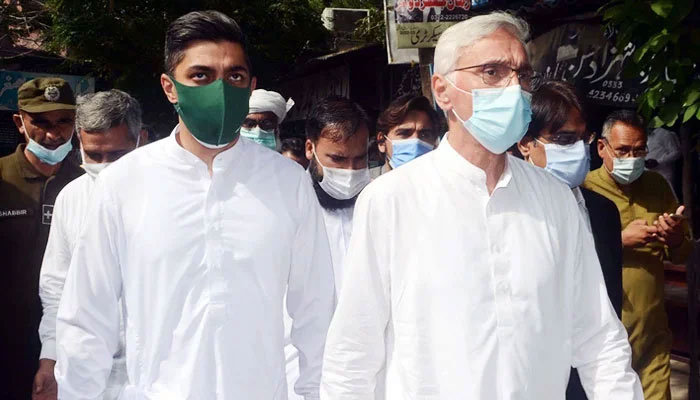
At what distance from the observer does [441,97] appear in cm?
266

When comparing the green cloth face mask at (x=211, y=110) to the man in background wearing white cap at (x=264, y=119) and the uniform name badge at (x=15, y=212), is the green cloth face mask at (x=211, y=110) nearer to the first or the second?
the uniform name badge at (x=15, y=212)

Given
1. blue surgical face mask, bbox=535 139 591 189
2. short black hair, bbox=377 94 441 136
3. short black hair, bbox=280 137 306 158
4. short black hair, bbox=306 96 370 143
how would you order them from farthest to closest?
short black hair, bbox=280 137 306 158, short black hair, bbox=377 94 441 136, short black hair, bbox=306 96 370 143, blue surgical face mask, bbox=535 139 591 189

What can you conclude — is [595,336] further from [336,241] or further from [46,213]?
[46,213]

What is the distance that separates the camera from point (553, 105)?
3855 mm

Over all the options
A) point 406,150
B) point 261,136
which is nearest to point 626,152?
point 406,150

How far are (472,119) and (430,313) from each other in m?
0.61

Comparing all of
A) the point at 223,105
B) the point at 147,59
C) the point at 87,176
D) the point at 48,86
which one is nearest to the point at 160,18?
the point at 147,59

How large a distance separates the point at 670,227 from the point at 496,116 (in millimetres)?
2349

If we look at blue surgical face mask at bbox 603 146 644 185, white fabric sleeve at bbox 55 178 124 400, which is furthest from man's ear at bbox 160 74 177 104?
blue surgical face mask at bbox 603 146 644 185

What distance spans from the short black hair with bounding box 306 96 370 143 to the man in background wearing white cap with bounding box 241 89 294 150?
2.46 ft

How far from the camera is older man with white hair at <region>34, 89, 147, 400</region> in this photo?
11.8 ft

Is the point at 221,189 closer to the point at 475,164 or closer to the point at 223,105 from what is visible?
the point at 223,105

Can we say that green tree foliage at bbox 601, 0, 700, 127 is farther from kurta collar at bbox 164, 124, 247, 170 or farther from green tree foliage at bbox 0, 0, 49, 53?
green tree foliage at bbox 0, 0, 49, 53

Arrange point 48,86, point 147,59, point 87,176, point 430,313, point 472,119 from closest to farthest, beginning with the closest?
point 430,313 < point 472,119 < point 87,176 < point 48,86 < point 147,59
